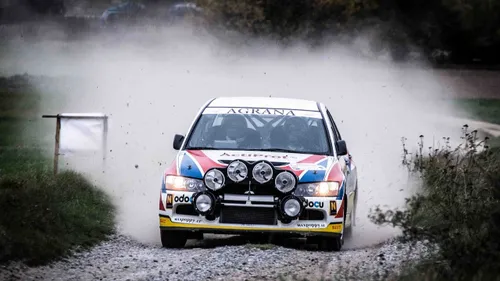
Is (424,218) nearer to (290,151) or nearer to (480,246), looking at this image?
(290,151)

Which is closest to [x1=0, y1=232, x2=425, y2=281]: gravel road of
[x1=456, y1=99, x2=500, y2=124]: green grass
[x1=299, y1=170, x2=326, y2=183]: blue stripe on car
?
[x1=299, y1=170, x2=326, y2=183]: blue stripe on car

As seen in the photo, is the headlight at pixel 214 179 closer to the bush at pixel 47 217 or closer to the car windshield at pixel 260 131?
the car windshield at pixel 260 131

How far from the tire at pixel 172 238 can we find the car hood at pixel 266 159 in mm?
671

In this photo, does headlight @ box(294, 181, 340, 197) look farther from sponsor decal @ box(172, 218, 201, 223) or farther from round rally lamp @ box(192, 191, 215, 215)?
sponsor decal @ box(172, 218, 201, 223)

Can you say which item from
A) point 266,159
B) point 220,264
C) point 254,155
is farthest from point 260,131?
point 220,264

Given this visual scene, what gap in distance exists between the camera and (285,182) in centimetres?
1365

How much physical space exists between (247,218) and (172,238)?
0.95 meters

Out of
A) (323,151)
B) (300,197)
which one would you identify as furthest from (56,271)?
(323,151)

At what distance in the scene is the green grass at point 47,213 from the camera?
1241 cm

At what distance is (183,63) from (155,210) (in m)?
21.5

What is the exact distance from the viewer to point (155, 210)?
17.2 metres

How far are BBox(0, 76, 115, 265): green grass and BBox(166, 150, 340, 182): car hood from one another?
52.9 inches

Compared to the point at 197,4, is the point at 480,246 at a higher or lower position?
lower

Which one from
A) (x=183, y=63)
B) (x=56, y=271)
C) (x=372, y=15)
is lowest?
(x=56, y=271)
